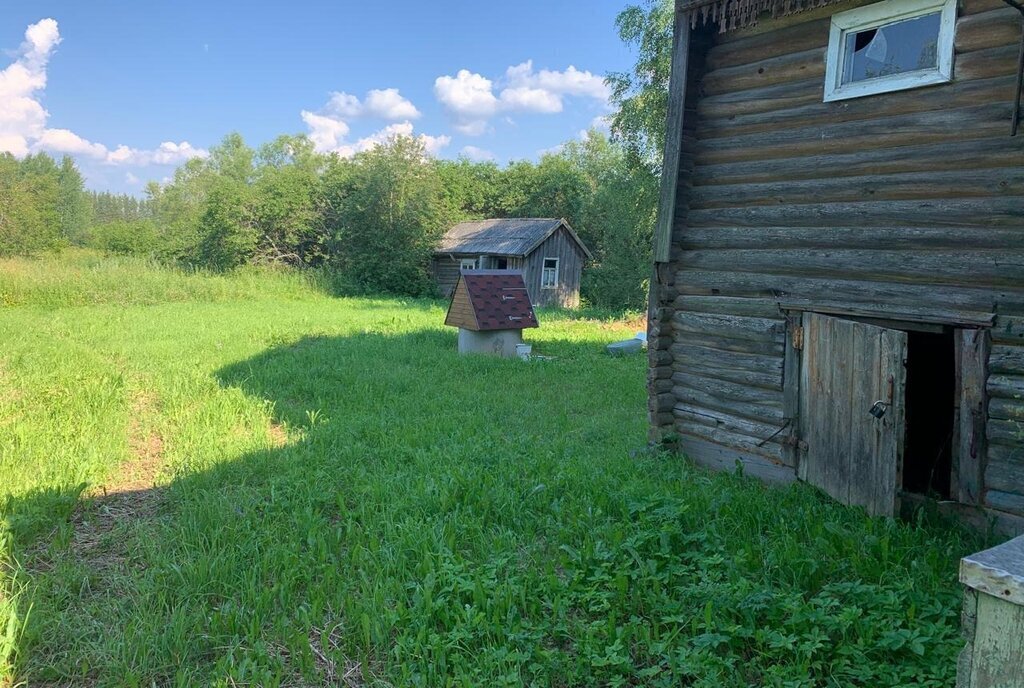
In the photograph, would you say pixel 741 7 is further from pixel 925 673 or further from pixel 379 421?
pixel 379 421

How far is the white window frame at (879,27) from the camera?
5.30 m

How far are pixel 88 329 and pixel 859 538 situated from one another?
17.6m

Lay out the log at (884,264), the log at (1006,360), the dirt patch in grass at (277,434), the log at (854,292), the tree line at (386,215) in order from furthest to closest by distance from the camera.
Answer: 1. the tree line at (386,215)
2. the dirt patch in grass at (277,434)
3. the log at (854,292)
4. the log at (884,264)
5. the log at (1006,360)

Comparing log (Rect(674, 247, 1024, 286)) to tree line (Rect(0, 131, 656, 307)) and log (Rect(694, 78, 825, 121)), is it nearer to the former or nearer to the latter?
log (Rect(694, 78, 825, 121))

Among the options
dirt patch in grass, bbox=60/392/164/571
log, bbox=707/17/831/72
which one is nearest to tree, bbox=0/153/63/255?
dirt patch in grass, bbox=60/392/164/571

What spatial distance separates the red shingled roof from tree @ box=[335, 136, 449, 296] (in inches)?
704

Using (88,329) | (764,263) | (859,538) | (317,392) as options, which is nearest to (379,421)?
(317,392)

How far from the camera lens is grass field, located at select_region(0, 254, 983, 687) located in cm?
362

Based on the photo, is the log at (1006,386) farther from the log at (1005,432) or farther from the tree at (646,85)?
the tree at (646,85)

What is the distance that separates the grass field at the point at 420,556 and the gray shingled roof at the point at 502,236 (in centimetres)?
2011

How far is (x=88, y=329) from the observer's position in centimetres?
1650

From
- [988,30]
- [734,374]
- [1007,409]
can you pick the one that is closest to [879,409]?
[1007,409]

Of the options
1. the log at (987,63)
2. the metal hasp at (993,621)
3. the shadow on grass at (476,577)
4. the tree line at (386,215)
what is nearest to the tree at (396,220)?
the tree line at (386,215)

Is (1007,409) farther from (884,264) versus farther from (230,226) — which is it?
(230,226)
